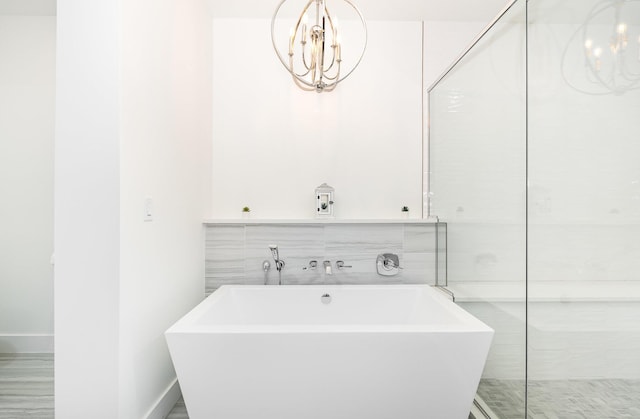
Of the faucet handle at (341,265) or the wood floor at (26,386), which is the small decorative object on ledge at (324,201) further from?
the wood floor at (26,386)

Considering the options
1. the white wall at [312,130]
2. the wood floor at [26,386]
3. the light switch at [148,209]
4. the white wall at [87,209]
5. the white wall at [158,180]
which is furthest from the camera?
the white wall at [312,130]

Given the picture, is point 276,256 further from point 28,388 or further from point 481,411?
point 28,388

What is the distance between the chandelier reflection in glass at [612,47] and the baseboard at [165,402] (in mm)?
2255

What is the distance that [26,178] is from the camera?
8.63 feet

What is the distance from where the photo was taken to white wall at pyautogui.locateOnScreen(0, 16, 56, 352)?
262cm

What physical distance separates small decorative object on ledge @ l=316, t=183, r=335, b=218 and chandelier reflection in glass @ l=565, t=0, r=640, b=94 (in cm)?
165

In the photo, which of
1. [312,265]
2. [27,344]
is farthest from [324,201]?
[27,344]

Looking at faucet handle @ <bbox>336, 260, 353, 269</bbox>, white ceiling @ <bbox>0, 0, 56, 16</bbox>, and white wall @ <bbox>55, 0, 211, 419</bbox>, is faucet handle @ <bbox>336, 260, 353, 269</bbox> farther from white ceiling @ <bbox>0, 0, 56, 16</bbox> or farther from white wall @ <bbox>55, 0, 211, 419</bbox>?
white ceiling @ <bbox>0, 0, 56, 16</bbox>

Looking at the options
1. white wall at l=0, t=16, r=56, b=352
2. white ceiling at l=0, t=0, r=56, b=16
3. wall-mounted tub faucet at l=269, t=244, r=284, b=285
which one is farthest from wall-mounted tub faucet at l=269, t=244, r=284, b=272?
white ceiling at l=0, t=0, r=56, b=16

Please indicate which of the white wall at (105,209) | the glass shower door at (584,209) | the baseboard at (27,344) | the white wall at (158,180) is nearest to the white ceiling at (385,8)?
the white wall at (158,180)

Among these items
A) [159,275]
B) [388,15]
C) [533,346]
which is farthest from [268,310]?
[388,15]

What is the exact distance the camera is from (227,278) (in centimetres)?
257

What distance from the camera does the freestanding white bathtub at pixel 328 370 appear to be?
4.92 ft

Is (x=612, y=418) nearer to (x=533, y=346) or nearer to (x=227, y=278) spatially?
(x=533, y=346)
